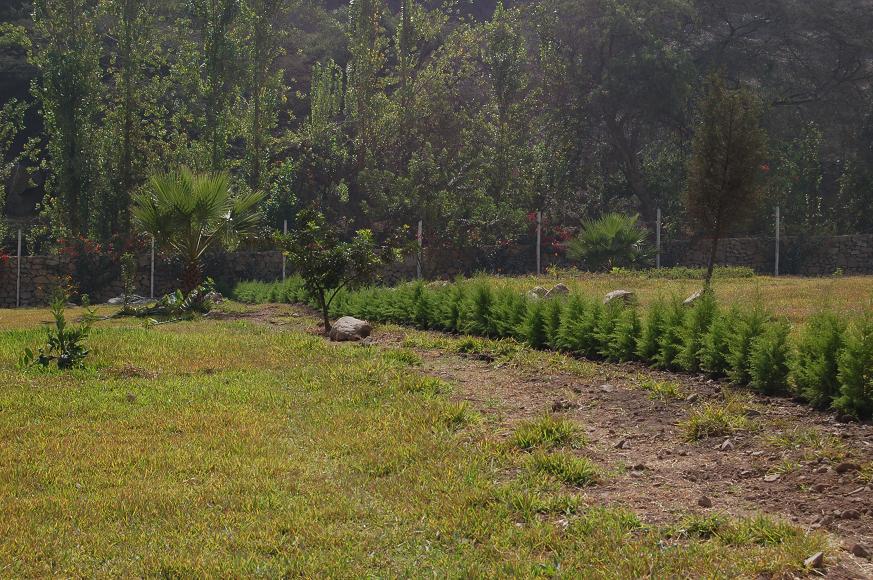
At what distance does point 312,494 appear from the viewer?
4.32 meters

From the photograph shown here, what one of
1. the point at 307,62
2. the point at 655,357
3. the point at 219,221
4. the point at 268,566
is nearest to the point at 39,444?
the point at 268,566

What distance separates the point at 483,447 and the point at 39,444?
2963 mm

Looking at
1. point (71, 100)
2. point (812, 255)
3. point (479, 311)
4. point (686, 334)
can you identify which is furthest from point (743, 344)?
point (71, 100)

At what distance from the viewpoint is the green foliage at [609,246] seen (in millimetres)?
19641

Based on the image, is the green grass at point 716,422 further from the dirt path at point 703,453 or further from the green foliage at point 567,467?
the green foliage at point 567,467

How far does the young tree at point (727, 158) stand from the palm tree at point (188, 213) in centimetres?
897

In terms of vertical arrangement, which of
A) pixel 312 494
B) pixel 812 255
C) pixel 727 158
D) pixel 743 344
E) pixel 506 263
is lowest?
pixel 312 494

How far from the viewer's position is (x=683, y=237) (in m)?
23.7

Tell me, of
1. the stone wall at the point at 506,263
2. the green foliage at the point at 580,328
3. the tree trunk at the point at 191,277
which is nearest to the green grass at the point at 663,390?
the green foliage at the point at 580,328

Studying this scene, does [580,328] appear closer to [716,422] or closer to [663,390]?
[663,390]

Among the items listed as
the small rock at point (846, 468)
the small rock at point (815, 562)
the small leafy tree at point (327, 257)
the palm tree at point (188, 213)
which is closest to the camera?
the small rock at point (815, 562)

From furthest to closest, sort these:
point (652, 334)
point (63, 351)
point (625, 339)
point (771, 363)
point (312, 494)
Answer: point (63, 351) → point (625, 339) → point (652, 334) → point (771, 363) → point (312, 494)

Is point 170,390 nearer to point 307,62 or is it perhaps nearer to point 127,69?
point 127,69

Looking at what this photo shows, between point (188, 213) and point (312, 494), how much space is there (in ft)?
39.5
